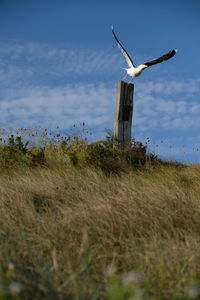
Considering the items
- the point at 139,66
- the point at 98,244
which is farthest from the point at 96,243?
the point at 139,66

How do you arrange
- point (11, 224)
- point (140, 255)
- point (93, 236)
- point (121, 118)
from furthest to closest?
point (121, 118), point (11, 224), point (93, 236), point (140, 255)

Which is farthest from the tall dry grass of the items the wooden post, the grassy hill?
the wooden post

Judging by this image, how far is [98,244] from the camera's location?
3047 mm

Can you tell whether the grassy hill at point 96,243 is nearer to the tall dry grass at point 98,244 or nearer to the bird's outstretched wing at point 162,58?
the tall dry grass at point 98,244

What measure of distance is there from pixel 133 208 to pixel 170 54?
6.40 meters

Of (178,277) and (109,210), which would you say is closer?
(178,277)

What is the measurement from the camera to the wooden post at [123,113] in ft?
32.7

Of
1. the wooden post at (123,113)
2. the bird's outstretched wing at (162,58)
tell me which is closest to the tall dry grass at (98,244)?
the wooden post at (123,113)

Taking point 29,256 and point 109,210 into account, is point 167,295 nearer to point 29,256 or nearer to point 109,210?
point 29,256

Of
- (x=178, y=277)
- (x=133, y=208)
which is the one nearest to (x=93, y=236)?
(x=133, y=208)

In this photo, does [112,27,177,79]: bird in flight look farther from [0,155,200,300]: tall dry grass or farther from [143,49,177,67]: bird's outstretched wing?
[0,155,200,300]: tall dry grass

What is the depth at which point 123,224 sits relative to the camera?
12.0 feet

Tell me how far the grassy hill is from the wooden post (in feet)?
13.4

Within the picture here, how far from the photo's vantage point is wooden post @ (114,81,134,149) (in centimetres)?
995
